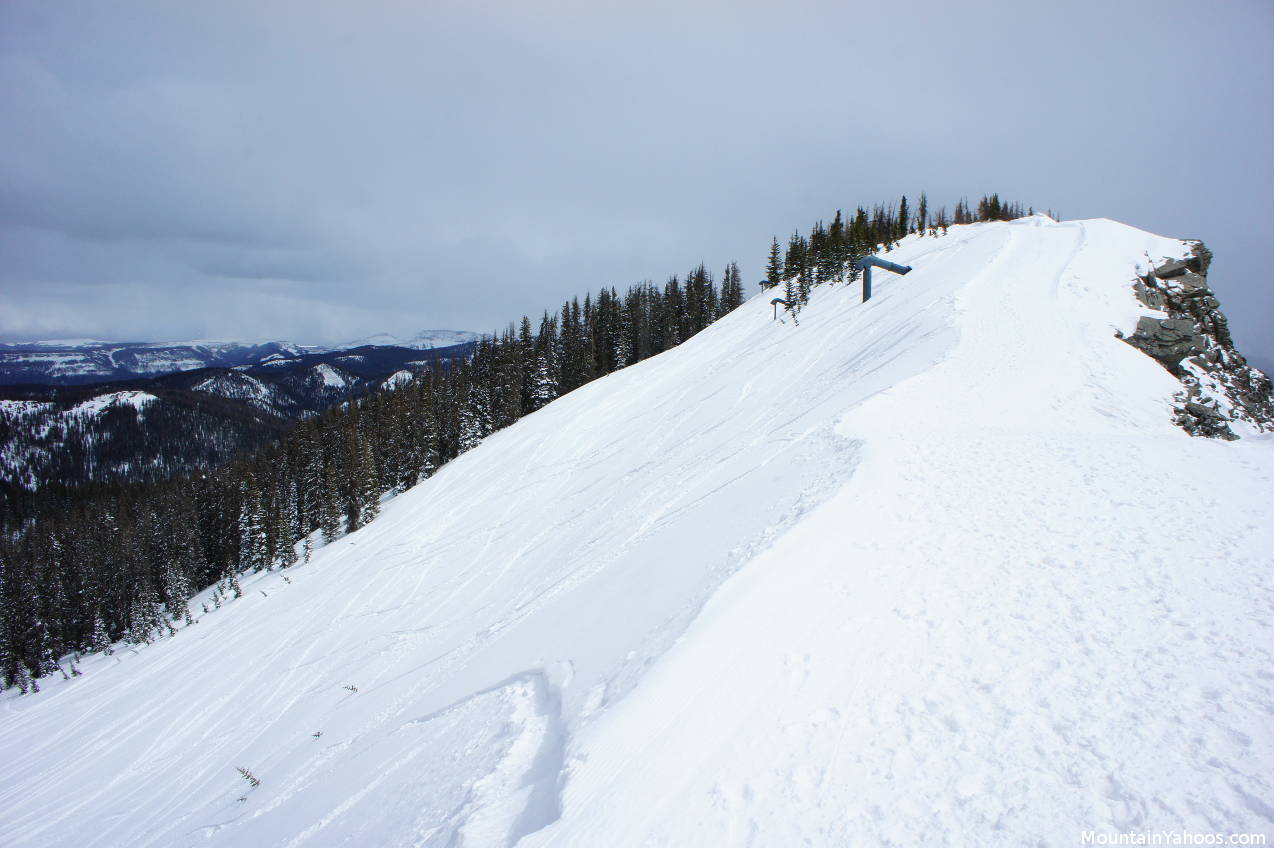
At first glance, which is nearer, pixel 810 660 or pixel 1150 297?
pixel 810 660

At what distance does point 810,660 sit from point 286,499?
6177cm

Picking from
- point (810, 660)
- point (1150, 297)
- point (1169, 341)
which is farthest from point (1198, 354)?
point (810, 660)

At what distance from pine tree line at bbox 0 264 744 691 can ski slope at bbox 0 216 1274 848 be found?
27.6 meters

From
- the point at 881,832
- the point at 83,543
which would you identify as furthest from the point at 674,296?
the point at 83,543

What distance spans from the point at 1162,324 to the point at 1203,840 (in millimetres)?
19035

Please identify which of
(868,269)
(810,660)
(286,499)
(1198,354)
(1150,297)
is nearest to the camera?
(810,660)

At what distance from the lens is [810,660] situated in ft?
17.2

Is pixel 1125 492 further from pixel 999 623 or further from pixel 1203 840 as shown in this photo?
pixel 1203 840

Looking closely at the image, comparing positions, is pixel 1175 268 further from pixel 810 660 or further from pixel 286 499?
pixel 286 499

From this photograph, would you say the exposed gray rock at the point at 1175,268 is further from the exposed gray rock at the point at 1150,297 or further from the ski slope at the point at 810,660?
the ski slope at the point at 810,660

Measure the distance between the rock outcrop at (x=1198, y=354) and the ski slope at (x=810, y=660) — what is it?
3.35 ft

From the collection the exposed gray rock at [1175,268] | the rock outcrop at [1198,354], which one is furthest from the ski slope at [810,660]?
the exposed gray rock at [1175,268]

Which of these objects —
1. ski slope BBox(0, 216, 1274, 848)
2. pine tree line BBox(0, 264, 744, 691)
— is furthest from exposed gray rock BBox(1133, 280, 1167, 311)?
pine tree line BBox(0, 264, 744, 691)

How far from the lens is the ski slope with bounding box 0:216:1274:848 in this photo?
13.1 ft
